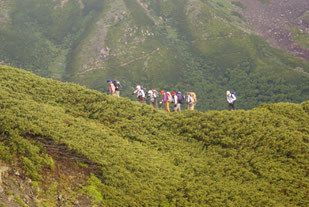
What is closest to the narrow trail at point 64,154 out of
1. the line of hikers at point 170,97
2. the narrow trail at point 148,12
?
the line of hikers at point 170,97

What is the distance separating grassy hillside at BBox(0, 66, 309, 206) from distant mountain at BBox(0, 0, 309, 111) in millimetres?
31877

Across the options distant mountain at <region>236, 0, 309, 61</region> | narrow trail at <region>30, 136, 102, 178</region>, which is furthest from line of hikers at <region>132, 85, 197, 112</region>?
distant mountain at <region>236, 0, 309, 61</region>

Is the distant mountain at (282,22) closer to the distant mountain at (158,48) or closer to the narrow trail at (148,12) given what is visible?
the distant mountain at (158,48)

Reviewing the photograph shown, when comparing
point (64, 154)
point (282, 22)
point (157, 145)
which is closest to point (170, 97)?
point (157, 145)

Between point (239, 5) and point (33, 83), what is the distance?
61422mm

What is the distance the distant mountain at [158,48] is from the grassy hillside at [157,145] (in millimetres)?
31877

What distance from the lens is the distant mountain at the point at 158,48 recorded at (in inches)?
1917

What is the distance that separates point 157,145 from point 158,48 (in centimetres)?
4337

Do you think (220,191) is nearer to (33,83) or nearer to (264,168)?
(264,168)

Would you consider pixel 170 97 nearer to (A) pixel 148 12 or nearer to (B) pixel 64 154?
(B) pixel 64 154

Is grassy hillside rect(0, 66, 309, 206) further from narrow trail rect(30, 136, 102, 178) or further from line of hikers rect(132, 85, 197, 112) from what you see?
line of hikers rect(132, 85, 197, 112)

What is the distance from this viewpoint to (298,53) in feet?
178

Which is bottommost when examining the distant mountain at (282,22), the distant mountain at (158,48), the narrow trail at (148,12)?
the distant mountain at (158,48)

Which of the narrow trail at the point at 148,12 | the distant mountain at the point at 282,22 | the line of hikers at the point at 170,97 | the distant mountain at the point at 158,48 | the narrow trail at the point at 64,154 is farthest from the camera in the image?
the narrow trail at the point at 148,12
